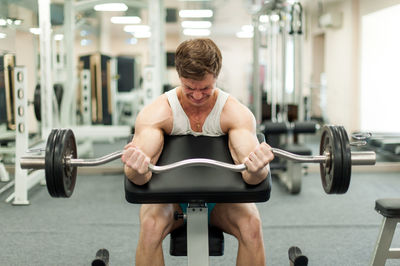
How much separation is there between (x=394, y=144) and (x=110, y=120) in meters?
3.89

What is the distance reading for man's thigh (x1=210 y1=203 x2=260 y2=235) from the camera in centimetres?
154

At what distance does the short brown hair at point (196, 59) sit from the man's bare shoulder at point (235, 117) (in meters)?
0.20

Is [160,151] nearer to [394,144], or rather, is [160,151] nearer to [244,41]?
[394,144]

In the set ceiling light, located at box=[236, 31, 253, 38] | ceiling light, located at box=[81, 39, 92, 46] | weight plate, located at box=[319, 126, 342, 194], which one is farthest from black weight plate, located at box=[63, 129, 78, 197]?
ceiling light, located at box=[81, 39, 92, 46]

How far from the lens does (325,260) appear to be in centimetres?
229

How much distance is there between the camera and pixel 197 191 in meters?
1.30

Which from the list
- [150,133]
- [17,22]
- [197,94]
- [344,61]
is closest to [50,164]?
[150,133]

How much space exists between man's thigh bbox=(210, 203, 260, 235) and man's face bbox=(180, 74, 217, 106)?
41 centimetres

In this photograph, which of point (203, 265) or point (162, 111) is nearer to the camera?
point (203, 265)

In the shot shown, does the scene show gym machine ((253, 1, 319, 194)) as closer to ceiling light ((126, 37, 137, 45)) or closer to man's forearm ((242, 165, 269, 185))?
man's forearm ((242, 165, 269, 185))

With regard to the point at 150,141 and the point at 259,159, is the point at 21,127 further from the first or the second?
the point at 259,159

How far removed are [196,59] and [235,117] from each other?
0.29 m

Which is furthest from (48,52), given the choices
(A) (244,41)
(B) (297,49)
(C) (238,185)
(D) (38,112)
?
(A) (244,41)

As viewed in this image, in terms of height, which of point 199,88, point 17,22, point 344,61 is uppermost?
point 17,22
